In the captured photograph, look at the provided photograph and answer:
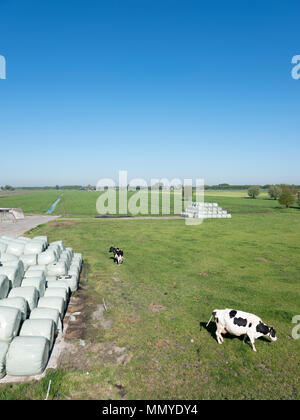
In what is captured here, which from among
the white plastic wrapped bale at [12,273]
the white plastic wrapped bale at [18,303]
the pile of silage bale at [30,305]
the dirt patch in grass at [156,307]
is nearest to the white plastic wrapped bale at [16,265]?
the pile of silage bale at [30,305]

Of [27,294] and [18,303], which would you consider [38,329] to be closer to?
[18,303]

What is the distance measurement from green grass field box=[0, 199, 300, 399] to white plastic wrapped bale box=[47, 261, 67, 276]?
1613mm

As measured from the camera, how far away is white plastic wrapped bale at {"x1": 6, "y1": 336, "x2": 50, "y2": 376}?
→ 7.34 meters

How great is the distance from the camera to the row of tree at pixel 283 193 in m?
73.8

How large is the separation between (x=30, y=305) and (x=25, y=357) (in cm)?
278

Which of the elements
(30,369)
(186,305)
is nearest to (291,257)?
(186,305)

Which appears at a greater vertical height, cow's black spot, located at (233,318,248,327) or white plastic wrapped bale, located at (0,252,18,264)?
white plastic wrapped bale, located at (0,252,18,264)

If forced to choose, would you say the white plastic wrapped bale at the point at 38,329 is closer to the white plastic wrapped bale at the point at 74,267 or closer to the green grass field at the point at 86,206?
the white plastic wrapped bale at the point at 74,267

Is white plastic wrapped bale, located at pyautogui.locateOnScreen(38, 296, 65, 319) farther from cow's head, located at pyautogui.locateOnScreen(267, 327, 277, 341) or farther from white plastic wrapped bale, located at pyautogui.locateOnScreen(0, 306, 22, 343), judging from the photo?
cow's head, located at pyautogui.locateOnScreen(267, 327, 277, 341)

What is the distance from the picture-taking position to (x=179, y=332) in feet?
33.0

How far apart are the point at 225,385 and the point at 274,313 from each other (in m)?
5.77

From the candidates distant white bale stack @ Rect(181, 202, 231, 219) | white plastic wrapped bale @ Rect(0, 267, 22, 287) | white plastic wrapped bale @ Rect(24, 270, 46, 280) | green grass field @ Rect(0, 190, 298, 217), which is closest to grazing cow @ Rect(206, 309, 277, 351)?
white plastic wrapped bale @ Rect(24, 270, 46, 280)

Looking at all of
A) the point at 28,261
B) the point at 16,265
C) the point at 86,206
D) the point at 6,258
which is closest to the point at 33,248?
the point at 28,261

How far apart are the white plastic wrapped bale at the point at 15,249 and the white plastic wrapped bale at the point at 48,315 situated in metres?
5.91
